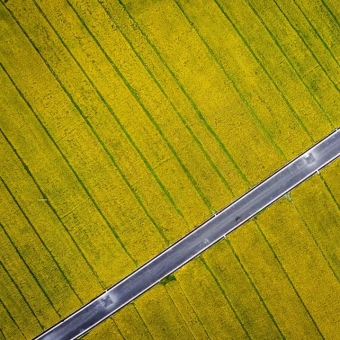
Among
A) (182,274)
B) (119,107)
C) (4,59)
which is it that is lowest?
(182,274)

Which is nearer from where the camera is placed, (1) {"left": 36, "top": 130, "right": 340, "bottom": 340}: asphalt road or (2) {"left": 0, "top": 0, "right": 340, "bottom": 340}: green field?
(1) {"left": 36, "top": 130, "right": 340, "bottom": 340}: asphalt road

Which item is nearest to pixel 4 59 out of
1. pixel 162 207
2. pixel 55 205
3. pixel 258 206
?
pixel 55 205

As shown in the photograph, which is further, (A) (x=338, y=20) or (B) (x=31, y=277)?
(A) (x=338, y=20)

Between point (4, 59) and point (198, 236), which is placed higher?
point (4, 59)

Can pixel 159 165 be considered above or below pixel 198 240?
above

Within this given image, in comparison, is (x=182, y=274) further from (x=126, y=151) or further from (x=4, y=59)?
(x=4, y=59)
